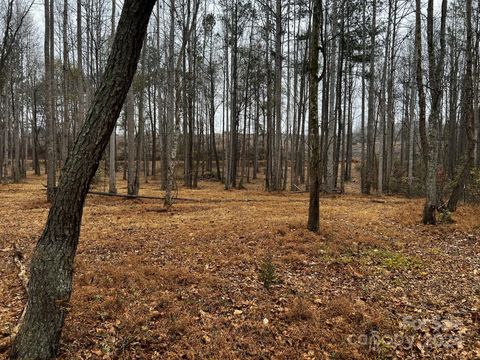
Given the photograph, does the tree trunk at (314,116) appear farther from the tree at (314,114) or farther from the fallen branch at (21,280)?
the fallen branch at (21,280)

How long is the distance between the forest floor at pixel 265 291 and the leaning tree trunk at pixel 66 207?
1.23ft

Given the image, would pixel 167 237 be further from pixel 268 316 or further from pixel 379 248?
pixel 379 248

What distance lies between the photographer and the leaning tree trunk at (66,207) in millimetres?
2877

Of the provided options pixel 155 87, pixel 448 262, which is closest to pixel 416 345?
pixel 448 262

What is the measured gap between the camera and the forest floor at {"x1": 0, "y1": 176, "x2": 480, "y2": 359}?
334cm

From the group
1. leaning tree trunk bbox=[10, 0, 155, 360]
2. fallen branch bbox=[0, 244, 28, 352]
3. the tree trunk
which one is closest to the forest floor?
fallen branch bbox=[0, 244, 28, 352]

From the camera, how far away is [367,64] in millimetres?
20453

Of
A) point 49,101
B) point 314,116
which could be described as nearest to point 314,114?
point 314,116

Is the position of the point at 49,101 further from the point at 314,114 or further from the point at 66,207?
the point at 66,207

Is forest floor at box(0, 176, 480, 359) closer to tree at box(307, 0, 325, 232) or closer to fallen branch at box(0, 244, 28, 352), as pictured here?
fallen branch at box(0, 244, 28, 352)

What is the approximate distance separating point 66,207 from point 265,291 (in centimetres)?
289

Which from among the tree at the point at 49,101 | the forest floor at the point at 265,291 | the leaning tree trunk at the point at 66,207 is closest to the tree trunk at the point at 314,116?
the forest floor at the point at 265,291

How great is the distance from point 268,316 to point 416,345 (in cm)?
164

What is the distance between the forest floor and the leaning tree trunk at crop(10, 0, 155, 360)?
37 cm
